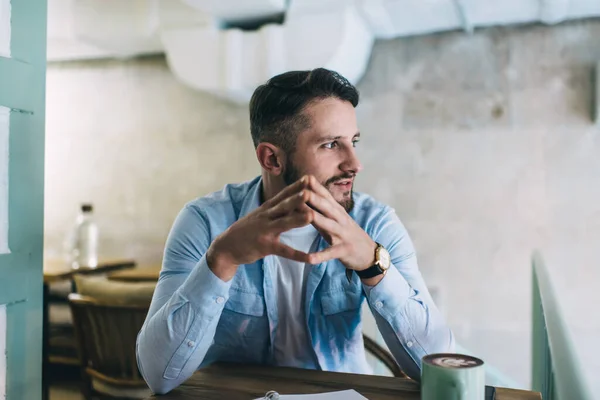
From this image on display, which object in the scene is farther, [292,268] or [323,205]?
[292,268]

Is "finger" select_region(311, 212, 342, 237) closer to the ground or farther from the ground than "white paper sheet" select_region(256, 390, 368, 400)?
farther from the ground

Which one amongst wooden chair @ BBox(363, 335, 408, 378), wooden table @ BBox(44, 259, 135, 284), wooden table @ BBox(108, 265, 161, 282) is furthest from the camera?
wooden table @ BBox(108, 265, 161, 282)

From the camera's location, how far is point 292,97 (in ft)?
4.84

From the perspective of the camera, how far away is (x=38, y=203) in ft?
4.97

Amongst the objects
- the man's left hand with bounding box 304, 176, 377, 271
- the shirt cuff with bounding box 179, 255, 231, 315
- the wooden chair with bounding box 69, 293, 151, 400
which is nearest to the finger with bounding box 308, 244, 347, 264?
the man's left hand with bounding box 304, 176, 377, 271

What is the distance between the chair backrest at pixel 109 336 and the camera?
78.7 inches

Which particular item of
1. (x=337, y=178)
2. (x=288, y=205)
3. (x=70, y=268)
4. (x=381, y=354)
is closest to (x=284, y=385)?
(x=288, y=205)

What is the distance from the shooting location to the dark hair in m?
1.47

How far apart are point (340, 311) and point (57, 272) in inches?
87.5

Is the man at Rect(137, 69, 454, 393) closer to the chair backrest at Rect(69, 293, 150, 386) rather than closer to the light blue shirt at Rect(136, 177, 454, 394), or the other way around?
the light blue shirt at Rect(136, 177, 454, 394)

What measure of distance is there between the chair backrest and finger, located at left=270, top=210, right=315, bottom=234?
3.51 ft

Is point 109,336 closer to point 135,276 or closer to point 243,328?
point 243,328

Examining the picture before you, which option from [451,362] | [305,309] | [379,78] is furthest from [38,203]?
[379,78]

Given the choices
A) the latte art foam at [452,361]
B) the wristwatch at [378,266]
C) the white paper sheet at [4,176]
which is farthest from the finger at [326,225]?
the white paper sheet at [4,176]
